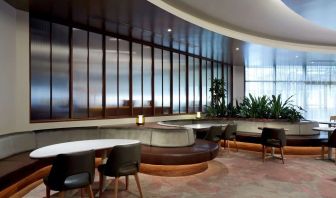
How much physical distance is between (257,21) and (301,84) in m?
7.40

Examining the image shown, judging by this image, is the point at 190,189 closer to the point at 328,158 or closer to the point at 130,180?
the point at 130,180

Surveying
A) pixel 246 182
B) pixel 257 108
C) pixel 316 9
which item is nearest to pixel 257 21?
pixel 316 9

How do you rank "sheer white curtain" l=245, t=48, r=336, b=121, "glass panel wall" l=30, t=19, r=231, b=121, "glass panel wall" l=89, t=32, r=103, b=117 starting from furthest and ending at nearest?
"sheer white curtain" l=245, t=48, r=336, b=121 < "glass panel wall" l=89, t=32, r=103, b=117 < "glass panel wall" l=30, t=19, r=231, b=121

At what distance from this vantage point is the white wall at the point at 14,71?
15.8 ft

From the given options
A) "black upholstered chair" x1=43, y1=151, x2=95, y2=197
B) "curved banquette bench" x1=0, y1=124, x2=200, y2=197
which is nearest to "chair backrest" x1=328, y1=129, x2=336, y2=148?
"curved banquette bench" x1=0, y1=124, x2=200, y2=197

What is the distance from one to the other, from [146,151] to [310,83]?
11.2m

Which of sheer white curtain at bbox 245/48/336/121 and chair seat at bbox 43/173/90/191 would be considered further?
sheer white curtain at bbox 245/48/336/121

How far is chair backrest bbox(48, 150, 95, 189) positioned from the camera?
9.34 ft

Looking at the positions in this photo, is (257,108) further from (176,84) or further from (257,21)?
(176,84)

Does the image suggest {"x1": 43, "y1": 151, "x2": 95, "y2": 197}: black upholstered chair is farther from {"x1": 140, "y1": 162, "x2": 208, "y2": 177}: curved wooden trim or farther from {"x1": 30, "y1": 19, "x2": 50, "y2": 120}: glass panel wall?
Answer: {"x1": 30, "y1": 19, "x2": 50, "y2": 120}: glass panel wall

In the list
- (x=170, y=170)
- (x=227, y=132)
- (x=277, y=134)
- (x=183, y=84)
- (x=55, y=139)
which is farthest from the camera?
(x=183, y=84)

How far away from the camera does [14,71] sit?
5.15 meters

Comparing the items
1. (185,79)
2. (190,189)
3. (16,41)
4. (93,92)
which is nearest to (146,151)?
(190,189)

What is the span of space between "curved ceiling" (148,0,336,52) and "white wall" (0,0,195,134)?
2.52 meters
